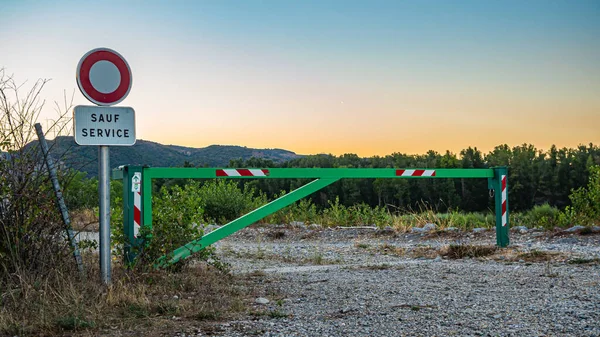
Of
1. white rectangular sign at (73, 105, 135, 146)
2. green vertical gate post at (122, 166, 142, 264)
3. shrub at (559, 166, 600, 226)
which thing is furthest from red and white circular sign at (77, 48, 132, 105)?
shrub at (559, 166, 600, 226)

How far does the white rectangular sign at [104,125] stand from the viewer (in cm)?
560

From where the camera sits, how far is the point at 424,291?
591cm

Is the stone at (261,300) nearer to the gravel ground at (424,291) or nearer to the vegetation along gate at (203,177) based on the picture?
the gravel ground at (424,291)

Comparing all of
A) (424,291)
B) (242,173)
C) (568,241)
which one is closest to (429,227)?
(568,241)

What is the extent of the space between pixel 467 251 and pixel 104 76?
6.18m

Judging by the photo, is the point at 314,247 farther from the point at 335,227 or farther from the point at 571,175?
the point at 571,175

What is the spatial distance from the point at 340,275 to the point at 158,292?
2404 mm

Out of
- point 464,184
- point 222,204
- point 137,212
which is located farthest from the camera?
point 464,184

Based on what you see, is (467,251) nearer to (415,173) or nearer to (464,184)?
(415,173)

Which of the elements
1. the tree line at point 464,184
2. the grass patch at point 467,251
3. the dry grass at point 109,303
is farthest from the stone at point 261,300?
the tree line at point 464,184

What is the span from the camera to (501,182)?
979cm

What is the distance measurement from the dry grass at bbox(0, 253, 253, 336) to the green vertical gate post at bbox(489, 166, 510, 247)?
5351 mm

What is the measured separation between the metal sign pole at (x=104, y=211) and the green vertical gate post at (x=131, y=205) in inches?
37.5

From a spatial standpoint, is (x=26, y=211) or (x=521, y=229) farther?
(x=521, y=229)
